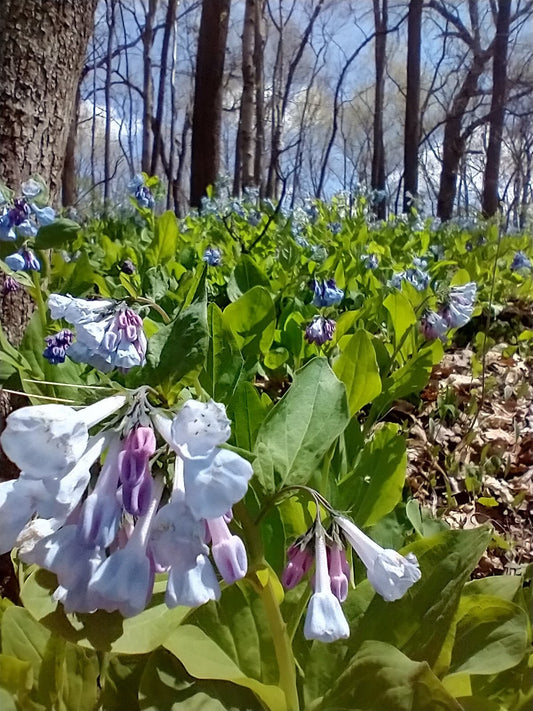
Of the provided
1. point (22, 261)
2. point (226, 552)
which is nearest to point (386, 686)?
point (226, 552)

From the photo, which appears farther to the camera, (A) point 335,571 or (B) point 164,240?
(B) point 164,240

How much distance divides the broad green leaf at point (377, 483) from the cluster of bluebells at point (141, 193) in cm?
275

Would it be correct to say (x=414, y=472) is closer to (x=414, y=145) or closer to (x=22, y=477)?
(x=22, y=477)

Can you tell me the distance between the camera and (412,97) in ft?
31.0

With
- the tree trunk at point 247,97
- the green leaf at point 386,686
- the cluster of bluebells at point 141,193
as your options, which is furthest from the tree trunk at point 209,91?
the green leaf at point 386,686

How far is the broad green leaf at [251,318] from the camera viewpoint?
4.71 ft

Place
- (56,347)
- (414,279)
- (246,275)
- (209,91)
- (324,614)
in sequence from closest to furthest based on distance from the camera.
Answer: (324,614) → (56,347) → (246,275) → (414,279) → (209,91)

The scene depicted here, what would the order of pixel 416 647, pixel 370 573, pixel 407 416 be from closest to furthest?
1. pixel 370 573
2. pixel 416 647
3. pixel 407 416

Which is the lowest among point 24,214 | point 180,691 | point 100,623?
point 180,691

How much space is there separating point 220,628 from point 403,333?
1.19m

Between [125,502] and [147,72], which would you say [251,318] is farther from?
[147,72]

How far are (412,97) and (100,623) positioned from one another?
9890 mm

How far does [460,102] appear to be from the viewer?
35.3ft

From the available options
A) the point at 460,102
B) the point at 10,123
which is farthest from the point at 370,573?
the point at 460,102
